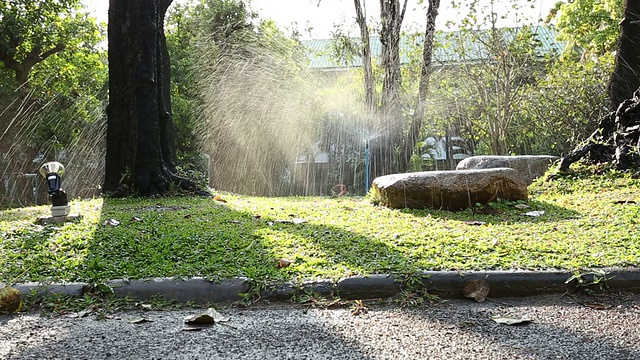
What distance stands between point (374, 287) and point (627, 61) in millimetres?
7309

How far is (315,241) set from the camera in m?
4.40

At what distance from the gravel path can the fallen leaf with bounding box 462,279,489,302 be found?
0.06 metres

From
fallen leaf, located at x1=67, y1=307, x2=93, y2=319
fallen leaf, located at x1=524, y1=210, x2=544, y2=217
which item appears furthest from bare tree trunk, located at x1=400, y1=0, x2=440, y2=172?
fallen leaf, located at x1=67, y1=307, x2=93, y2=319

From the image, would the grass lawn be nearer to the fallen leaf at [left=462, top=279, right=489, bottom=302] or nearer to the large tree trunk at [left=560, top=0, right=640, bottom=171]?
the fallen leaf at [left=462, top=279, right=489, bottom=302]

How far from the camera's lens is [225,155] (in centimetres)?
1348

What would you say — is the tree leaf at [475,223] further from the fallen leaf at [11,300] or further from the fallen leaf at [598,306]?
the fallen leaf at [11,300]

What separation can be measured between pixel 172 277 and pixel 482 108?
10575 mm

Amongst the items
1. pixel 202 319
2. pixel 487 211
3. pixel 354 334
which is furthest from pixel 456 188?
pixel 202 319

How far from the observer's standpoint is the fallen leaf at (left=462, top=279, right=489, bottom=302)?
3.30 metres

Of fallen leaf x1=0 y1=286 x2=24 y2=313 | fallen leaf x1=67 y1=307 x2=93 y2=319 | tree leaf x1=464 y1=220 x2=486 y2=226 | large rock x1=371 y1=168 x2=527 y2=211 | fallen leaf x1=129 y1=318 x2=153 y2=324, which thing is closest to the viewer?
fallen leaf x1=129 y1=318 x2=153 y2=324

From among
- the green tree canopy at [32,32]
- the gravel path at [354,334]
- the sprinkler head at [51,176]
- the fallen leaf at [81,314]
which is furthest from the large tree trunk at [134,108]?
the green tree canopy at [32,32]

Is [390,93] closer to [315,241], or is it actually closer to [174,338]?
[315,241]

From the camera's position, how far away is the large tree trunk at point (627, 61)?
28.4 ft

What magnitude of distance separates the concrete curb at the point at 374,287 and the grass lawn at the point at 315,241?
0.37 feet
